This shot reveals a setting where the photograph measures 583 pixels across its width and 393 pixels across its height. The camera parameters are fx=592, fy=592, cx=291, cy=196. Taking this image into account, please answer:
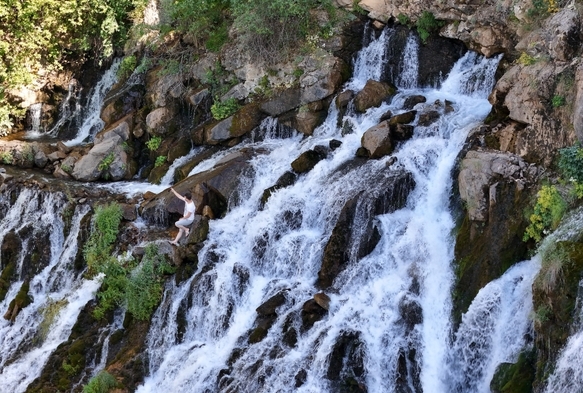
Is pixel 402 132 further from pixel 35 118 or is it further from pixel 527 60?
pixel 35 118

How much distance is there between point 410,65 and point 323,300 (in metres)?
8.51

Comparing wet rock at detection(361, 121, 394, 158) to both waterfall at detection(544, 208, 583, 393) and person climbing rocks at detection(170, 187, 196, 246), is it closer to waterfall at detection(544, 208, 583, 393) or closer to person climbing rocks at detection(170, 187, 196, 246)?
person climbing rocks at detection(170, 187, 196, 246)

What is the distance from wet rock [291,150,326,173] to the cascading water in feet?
0.72

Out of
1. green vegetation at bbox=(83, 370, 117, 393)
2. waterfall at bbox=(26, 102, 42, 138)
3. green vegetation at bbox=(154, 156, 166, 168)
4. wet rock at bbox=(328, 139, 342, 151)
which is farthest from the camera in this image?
waterfall at bbox=(26, 102, 42, 138)

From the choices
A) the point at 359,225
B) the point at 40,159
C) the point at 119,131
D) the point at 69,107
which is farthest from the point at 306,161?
the point at 69,107

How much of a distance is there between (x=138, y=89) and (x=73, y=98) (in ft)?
12.2

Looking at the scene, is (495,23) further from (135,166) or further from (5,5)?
(5,5)

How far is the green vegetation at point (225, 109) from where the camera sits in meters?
17.8

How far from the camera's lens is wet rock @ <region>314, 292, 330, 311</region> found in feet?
35.4

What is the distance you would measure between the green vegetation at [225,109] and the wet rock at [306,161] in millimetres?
4091

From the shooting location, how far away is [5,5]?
20188mm

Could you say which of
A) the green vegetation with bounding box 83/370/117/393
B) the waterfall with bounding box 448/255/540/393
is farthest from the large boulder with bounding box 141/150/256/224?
the waterfall with bounding box 448/255/540/393

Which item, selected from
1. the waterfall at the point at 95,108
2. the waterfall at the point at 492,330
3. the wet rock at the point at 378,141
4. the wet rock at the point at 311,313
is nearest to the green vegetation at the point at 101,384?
the wet rock at the point at 311,313

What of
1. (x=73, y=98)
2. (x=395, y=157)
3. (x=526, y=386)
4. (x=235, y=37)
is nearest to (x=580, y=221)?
(x=526, y=386)
